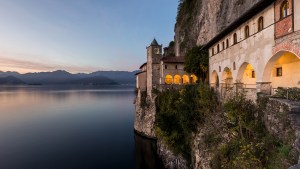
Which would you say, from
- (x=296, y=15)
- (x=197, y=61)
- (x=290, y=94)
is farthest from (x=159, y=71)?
(x=296, y=15)

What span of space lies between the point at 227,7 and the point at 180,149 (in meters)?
26.9

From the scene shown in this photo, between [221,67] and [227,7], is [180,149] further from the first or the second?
[227,7]

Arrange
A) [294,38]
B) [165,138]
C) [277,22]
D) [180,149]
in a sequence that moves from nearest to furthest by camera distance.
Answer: [294,38] < [277,22] < [180,149] < [165,138]

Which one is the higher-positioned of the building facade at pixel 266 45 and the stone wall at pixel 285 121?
the building facade at pixel 266 45

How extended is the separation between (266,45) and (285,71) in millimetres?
4571

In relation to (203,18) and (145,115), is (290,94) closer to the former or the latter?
(145,115)

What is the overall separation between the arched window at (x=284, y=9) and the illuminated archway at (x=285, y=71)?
2708 millimetres

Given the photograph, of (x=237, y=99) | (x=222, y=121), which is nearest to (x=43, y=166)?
(x=222, y=121)

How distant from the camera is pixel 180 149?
77.6 ft

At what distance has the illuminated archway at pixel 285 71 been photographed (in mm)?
14484

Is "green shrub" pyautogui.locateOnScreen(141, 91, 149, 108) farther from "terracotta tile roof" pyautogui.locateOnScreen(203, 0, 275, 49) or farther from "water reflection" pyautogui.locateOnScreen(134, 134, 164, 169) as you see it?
"terracotta tile roof" pyautogui.locateOnScreen(203, 0, 275, 49)

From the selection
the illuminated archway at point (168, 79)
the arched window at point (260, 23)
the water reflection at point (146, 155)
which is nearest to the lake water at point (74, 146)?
the water reflection at point (146, 155)

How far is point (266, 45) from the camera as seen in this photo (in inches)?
554

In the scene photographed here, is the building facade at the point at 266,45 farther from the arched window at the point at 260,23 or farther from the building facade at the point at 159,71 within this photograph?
the building facade at the point at 159,71
